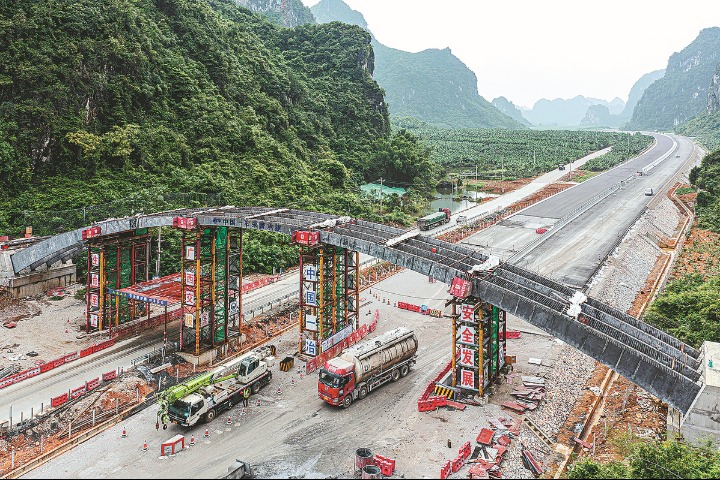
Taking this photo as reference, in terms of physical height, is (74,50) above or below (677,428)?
above

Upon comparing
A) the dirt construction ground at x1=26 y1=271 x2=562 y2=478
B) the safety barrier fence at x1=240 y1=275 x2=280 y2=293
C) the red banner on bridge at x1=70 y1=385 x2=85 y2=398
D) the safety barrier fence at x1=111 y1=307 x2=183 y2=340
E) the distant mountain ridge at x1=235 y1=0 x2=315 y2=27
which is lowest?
the dirt construction ground at x1=26 y1=271 x2=562 y2=478

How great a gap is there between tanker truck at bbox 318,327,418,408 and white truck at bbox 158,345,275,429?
390cm

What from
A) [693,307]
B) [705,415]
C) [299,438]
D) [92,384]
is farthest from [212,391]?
[693,307]

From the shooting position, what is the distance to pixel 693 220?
74875 millimetres

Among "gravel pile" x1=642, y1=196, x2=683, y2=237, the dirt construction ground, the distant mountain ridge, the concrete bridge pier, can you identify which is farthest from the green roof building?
the distant mountain ridge

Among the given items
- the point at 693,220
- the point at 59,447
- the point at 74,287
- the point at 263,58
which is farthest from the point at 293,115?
the point at 59,447

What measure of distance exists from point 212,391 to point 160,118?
171 feet

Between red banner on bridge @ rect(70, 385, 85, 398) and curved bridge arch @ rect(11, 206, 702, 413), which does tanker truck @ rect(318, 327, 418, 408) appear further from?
red banner on bridge @ rect(70, 385, 85, 398)

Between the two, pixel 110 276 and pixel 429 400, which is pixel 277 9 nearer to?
pixel 110 276

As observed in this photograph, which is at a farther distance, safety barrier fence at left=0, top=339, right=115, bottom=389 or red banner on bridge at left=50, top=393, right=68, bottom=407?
safety barrier fence at left=0, top=339, right=115, bottom=389

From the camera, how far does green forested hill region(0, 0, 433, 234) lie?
180ft

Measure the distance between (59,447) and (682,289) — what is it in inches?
1693

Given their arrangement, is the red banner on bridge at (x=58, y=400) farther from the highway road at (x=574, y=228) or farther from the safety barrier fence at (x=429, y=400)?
the highway road at (x=574, y=228)

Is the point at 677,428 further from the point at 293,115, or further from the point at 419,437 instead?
the point at 293,115
